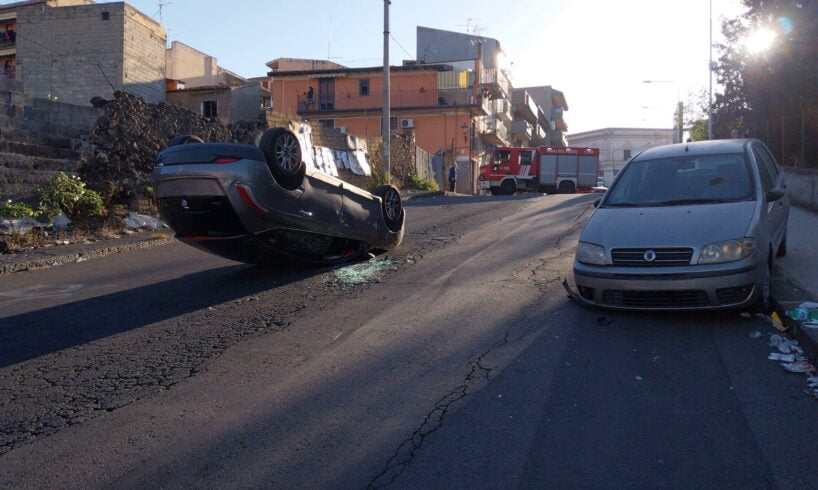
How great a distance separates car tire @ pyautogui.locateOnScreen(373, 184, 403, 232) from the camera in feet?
35.3

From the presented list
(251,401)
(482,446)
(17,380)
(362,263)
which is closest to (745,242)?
(482,446)

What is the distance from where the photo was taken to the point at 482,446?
13.0 feet

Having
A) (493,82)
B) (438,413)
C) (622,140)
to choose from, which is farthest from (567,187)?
(622,140)

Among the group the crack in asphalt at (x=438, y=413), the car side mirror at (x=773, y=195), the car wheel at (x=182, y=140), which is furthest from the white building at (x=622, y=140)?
the crack in asphalt at (x=438, y=413)

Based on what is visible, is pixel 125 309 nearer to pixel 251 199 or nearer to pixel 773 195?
pixel 251 199

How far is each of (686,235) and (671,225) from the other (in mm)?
Result: 236

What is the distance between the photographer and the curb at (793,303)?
5.33 metres

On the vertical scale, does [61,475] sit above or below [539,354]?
below

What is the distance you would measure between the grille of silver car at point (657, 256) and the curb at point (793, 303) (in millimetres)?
983

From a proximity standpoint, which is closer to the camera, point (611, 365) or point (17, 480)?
point (17, 480)

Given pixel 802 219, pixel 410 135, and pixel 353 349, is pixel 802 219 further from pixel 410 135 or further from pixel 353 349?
pixel 410 135

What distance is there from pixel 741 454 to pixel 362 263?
6.85 metres

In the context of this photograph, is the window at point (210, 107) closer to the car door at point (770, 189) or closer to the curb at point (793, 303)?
the car door at point (770, 189)

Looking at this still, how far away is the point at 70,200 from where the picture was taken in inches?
531
